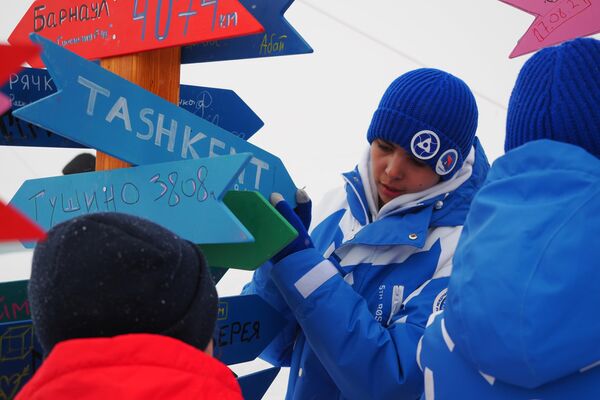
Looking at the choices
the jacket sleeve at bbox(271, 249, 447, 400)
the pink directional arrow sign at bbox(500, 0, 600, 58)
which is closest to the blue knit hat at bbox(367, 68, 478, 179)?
the pink directional arrow sign at bbox(500, 0, 600, 58)

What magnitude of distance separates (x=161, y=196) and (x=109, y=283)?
31 cm

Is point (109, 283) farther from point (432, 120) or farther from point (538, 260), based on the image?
point (432, 120)

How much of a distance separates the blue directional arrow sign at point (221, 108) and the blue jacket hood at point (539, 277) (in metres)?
0.68

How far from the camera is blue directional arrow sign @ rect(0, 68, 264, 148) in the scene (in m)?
1.17

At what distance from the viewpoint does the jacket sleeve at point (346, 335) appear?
110cm

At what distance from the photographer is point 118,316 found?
643 millimetres

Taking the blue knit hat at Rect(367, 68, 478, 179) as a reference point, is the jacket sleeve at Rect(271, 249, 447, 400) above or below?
below

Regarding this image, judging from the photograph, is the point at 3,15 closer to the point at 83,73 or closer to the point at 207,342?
the point at 83,73

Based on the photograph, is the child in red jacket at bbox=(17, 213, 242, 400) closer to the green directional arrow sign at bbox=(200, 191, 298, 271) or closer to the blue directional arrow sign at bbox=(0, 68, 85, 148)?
the green directional arrow sign at bbox=(200, 191, 298, 271)

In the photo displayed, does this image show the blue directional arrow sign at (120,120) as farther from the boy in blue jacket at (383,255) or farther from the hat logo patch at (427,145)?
the hat logo patch at (427,145)

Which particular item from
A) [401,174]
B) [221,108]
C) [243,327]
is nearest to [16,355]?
[243,327]

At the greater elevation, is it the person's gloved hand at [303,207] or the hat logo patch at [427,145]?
the hat logo patch at [427,145]

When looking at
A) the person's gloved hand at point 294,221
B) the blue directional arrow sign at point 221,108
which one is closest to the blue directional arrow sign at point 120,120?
the person's gloved hand at point 294,221

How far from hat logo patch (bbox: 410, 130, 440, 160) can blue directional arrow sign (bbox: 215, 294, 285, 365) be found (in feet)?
1.23
